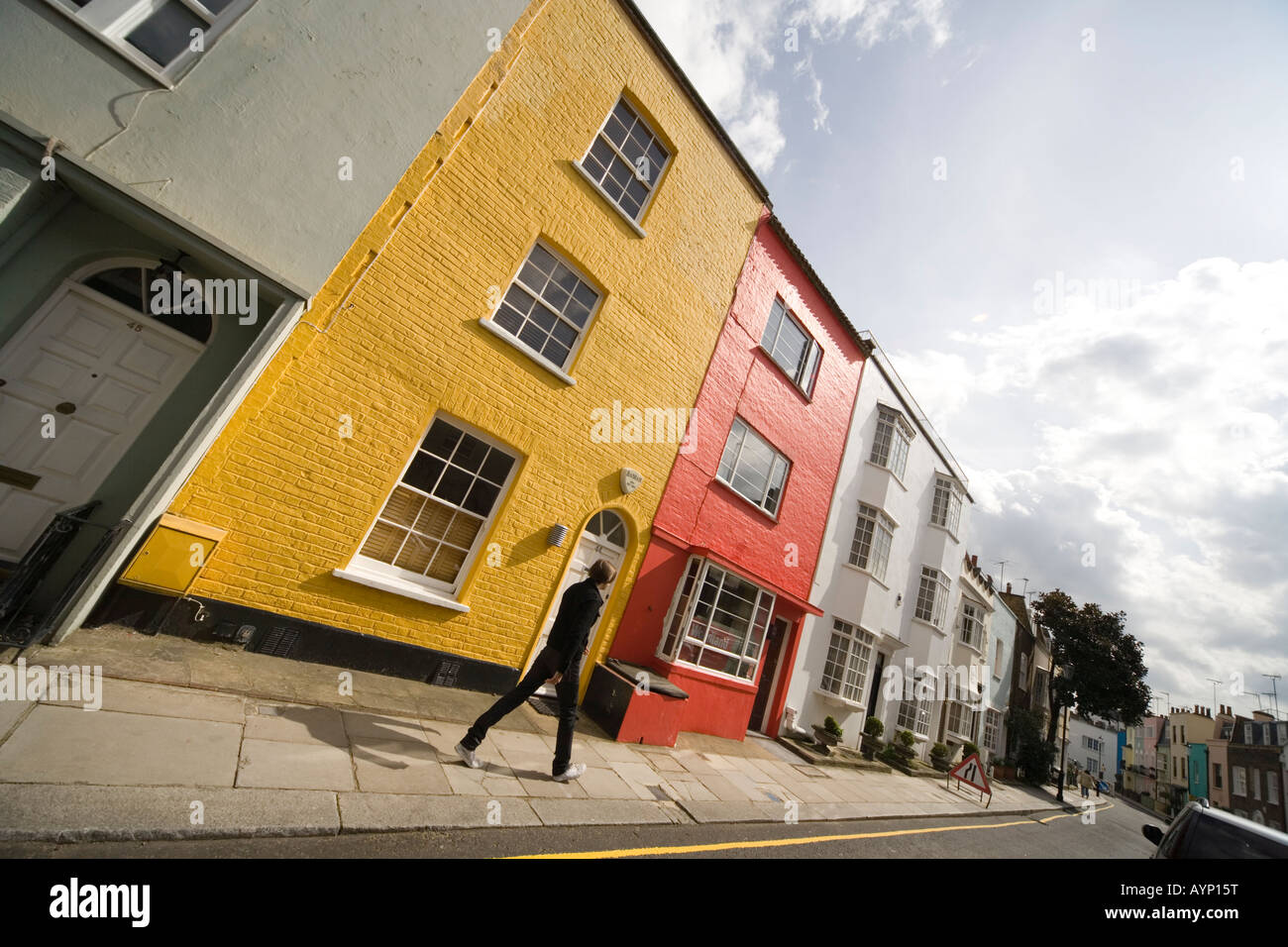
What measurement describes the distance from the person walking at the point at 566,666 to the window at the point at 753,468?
5.49 metres

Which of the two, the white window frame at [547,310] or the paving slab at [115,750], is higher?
the white window frame at [547,310]

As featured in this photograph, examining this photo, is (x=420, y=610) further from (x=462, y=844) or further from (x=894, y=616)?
(x=894, y=616)

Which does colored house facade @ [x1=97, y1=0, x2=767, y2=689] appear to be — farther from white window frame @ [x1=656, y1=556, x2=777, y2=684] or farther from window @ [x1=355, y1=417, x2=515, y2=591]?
white window frame @ [x1=656, y1=556, x2=777, y2=684]

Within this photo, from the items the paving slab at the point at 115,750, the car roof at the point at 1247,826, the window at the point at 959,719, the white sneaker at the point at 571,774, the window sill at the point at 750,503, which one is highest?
the window sill at the point at 750,503

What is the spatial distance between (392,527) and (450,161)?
4.78 metres

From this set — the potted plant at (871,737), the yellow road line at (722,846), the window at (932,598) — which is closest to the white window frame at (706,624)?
the yellow road line at (722,846)

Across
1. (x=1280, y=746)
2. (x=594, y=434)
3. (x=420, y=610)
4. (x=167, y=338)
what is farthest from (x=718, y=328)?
(x=1280, y=746)

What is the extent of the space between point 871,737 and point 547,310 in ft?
45.0

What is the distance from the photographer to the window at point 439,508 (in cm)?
618

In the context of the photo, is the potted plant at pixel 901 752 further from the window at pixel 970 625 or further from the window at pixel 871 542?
the window at pixel 970 625

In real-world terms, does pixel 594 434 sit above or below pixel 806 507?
below

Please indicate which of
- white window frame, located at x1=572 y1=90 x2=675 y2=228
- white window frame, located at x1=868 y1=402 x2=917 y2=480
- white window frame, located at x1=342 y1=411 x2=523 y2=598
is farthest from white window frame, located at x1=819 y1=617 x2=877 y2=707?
white window frame, located at x1=572 y1=90 x2=675 y2=228

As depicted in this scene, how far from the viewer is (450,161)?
6.39 m
